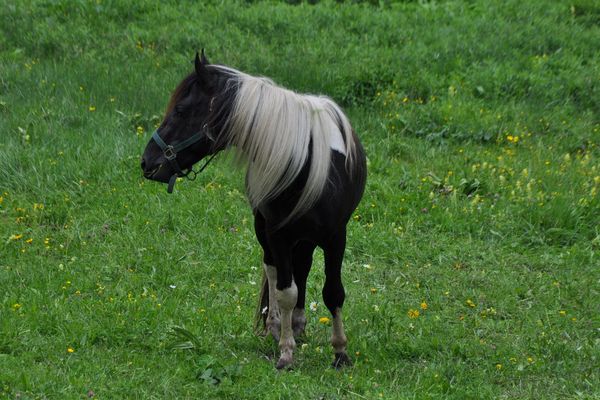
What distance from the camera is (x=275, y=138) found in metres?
4.80

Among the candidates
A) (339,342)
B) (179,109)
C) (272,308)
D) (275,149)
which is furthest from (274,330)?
(179,109)

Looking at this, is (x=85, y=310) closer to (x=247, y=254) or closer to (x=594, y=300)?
(x=247, y=254)

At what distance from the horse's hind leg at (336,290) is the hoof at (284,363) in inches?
11.7

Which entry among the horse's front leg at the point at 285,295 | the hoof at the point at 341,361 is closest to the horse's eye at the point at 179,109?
the horse's front leg at the point at 285,295

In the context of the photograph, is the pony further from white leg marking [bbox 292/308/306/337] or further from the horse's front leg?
white leg marking [bbox 292/308/306/337]

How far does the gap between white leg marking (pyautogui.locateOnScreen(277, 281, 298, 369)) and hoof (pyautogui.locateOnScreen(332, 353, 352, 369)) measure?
0.28m

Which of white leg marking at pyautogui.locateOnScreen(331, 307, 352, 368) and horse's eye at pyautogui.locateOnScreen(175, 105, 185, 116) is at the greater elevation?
horse's eye at pyautogui.locateOnScreen(175, 105, 185, 116)

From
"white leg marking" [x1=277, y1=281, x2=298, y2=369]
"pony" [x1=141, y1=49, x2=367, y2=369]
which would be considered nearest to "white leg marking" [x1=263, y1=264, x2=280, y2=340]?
"white leg marking" [x1=277, y1=281, x2=298, y2=369]

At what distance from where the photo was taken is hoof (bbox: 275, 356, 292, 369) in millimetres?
5309

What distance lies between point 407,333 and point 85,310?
2227mm

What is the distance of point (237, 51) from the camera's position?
1168 cm

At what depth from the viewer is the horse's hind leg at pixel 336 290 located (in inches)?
203

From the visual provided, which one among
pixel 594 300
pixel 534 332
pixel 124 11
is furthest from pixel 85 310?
pixel 124 11

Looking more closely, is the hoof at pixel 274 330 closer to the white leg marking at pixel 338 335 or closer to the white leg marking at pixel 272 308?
the white leg marking at pixel 272 308
